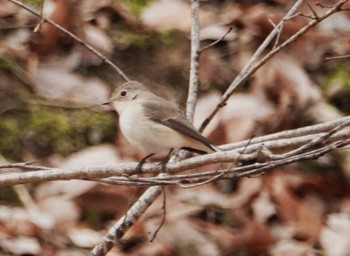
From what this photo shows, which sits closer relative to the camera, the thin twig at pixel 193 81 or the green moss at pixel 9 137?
the thin twig at pixel 193 81

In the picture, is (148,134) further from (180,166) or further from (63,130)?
(63,130)

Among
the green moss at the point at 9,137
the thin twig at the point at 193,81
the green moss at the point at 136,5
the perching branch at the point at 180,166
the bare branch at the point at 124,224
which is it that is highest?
the green moss at the point at 136,5

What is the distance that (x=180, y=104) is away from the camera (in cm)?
598

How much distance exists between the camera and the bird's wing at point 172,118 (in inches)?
164

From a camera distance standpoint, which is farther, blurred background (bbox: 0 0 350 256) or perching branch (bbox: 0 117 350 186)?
blurred background (bbox: 0 0 350 256)

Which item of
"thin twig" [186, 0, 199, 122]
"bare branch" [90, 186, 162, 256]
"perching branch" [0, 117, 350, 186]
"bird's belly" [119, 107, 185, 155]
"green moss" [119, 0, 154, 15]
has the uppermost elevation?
"green moss" [119, 0, 154, 15]

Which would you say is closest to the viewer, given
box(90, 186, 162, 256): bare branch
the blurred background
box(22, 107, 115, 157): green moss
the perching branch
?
the perching branch

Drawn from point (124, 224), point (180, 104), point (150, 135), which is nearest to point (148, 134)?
point (150, 135)

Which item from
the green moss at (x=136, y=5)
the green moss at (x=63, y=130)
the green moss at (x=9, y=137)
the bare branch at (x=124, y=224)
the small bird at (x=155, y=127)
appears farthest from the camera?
the green moss at (x=136, y=5)

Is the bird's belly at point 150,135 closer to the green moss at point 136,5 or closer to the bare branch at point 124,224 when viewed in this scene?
the bare branch at point 124,224

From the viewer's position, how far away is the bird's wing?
4.17 meters

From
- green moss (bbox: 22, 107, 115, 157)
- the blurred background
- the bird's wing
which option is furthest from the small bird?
green moss (bbox: 22, 107, 115, 157)

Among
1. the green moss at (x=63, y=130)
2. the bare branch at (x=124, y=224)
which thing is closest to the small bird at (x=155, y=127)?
the bare branch at (x=124, y=224)

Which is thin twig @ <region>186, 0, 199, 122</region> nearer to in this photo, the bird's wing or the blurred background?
the bird's wing
